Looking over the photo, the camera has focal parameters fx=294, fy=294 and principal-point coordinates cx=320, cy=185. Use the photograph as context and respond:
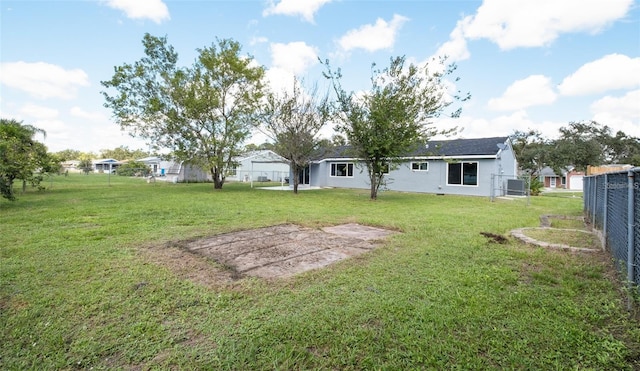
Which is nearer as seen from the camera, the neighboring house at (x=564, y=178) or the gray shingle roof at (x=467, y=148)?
the gray shingle roof at (x=467, y=148)

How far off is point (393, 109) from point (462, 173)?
7092 mm

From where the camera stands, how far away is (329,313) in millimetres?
2482

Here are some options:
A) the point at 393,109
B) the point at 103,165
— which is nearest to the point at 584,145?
the point at 393,109

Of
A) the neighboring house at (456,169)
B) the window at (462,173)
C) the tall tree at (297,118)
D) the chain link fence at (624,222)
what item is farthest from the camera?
the window at (462,173)

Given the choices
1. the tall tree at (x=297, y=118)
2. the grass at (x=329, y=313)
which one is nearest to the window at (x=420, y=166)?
the tall tree at (x=297, y=118)

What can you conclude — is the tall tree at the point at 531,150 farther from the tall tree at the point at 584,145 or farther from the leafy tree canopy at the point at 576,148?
the tall tree at the point at 584,145

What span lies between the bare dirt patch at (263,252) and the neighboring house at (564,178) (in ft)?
122

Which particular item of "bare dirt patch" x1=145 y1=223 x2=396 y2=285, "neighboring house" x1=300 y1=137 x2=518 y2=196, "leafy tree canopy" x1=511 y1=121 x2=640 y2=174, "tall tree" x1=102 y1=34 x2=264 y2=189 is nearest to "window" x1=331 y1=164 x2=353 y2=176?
"neighboring house" x1=300 y1=137 x2=518 y2=196

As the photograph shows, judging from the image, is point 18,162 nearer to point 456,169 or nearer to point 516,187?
point 456,169

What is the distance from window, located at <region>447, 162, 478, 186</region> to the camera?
624 inches

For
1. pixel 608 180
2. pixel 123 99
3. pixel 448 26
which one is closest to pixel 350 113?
pixel 448 26

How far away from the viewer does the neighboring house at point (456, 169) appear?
15.3 m

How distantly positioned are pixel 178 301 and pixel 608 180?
6185 millimetres

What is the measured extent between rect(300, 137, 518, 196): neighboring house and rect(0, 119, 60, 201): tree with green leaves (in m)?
11.9
